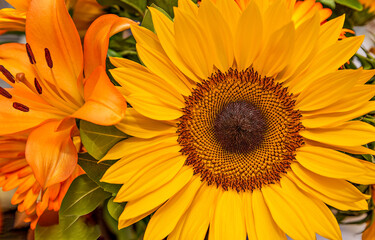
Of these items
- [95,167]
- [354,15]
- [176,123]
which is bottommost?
[95,167]

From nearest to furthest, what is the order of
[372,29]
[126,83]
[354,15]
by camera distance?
[126,83]
[354,15]
[372,29]

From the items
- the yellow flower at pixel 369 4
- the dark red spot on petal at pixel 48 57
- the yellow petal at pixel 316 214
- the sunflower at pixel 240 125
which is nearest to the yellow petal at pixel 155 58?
the sunflower at pixel 240 125

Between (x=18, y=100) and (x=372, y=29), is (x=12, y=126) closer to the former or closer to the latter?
(x=18, y=100)

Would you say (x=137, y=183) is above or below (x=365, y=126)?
below

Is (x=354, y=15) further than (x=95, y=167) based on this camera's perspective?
Yes

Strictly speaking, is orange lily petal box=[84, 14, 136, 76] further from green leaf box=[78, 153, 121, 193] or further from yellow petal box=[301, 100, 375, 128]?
yellow petal box=[301, 100, 375, 128]

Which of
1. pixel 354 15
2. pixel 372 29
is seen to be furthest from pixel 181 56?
pixel 372 29

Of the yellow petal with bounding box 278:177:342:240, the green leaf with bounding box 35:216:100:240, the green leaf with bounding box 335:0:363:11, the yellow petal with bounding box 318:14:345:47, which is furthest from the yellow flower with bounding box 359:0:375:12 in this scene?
the green leaf with bounding box 35:216:100:240

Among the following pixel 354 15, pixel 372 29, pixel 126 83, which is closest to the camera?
pixel 126 83
